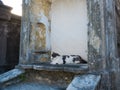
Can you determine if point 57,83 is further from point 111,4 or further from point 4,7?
point 4,7

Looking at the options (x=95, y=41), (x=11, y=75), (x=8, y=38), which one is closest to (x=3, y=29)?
(x=8, y=38)

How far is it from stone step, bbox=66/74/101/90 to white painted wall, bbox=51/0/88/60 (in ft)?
8.31

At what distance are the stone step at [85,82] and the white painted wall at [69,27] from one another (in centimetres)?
253

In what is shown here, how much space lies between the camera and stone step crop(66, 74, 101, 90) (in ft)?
11.6

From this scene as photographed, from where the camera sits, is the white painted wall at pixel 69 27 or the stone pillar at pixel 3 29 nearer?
the stone pillar at pixel 3 29

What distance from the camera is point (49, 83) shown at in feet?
14.8

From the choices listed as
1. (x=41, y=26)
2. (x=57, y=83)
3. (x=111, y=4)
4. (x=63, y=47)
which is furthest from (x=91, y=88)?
(x=63, y=47)

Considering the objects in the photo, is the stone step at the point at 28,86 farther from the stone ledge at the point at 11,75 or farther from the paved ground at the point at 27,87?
the stone ledge at the point at 11,75

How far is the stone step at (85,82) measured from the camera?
3.55 meters

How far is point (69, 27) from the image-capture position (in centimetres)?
685

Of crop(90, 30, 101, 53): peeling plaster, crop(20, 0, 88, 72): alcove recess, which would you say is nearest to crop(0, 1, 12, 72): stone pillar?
crop(20, 0, 88, 72): alcove recess

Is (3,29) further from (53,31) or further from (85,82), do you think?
(85,82)

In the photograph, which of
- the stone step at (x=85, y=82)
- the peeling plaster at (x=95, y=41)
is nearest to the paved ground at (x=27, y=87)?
the stone step at (x=85, y=82)

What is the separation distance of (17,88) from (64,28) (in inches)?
115
